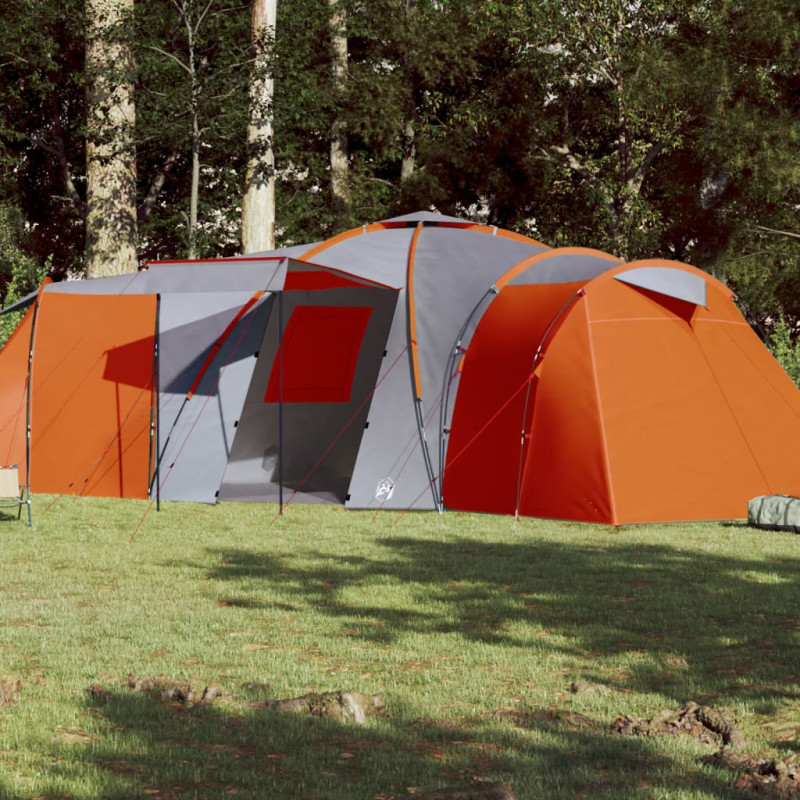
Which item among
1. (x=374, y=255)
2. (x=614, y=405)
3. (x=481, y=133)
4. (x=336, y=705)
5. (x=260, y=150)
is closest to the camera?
(x=336, y=705)

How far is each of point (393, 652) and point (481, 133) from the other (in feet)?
70.9

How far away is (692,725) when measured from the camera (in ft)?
15.9

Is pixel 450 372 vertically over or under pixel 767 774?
over

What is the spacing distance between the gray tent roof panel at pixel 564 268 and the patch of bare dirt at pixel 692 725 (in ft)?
22.5

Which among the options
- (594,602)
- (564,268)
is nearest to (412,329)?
(564,268)

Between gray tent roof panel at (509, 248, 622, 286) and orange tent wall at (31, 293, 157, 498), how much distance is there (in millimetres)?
3797

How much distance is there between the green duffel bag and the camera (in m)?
10.4

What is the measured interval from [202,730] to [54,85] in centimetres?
2161

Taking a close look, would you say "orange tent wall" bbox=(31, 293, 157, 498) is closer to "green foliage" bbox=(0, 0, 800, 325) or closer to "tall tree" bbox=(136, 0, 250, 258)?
"tall tree" bbox=(136, 0, 250, 258)

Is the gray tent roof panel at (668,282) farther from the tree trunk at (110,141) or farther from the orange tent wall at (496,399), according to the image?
the tree trunk at (110,141)

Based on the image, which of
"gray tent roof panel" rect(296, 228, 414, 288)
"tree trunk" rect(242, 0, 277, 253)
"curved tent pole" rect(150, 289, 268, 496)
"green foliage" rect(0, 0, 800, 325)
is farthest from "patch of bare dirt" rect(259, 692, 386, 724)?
"green foliage" rect(0, 0, 800, 325)

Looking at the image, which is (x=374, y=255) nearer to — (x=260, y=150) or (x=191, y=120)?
(x=260, y=150)

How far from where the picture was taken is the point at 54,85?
958 inches

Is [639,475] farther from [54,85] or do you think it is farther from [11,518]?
[54,85]
